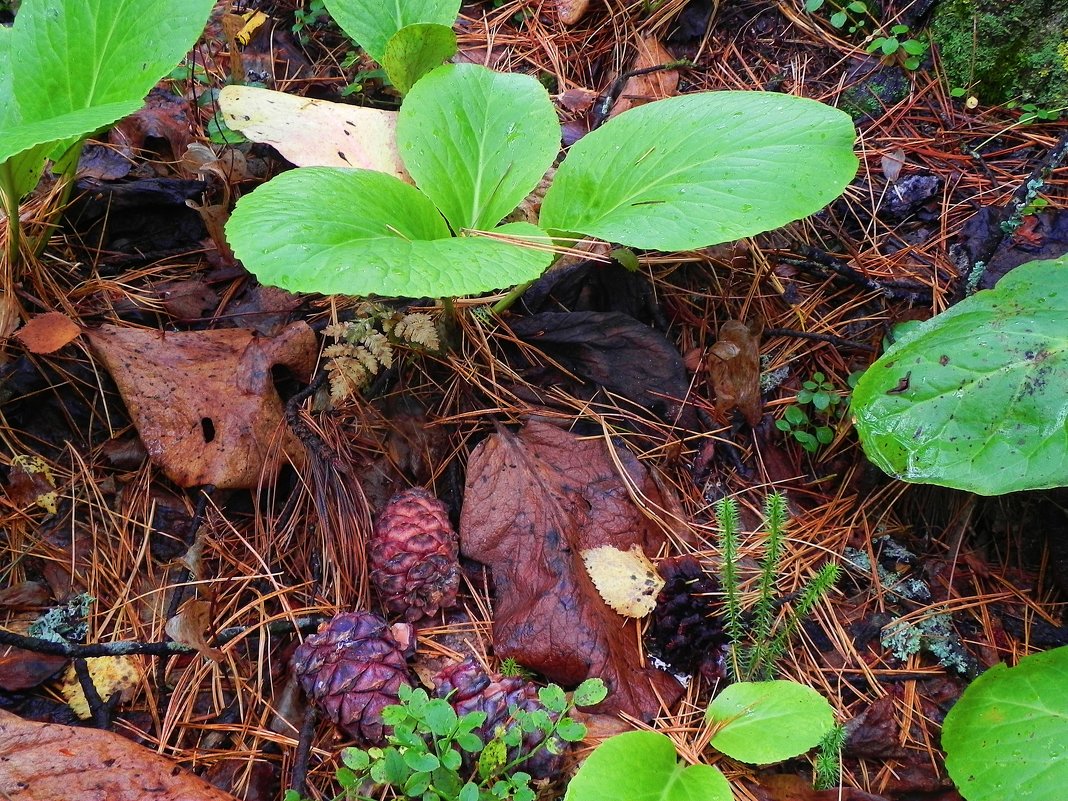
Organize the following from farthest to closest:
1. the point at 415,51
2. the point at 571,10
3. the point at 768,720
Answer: the point at 571,10 → the point at 415,51 → the point at 768,720

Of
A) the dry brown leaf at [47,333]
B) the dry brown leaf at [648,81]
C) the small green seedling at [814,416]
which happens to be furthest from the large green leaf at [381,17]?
the small green seedling at [814,416]

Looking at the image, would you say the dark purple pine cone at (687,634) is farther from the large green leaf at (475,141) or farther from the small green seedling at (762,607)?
the large green leaf at (475,141)

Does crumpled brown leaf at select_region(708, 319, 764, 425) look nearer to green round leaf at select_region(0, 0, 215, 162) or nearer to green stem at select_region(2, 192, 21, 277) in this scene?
green round leaf at select_region(0, 0, 215, 162)

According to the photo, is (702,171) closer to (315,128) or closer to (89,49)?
(315,128)

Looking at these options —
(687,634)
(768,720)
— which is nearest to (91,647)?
(687,634)

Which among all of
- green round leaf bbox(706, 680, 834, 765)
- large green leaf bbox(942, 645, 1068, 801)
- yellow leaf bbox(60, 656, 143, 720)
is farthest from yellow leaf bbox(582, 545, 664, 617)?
yellow leaf bbox(60, 656, 143, 720)

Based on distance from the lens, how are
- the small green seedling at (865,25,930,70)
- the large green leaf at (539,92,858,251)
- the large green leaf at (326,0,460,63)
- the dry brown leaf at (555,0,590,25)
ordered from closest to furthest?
the large green leaf at (539,92,858,251)
the large green leaf at (326,0,460,63)
the small green seedling at (865,25,930,70)
the dry brown leaf at (555,0,590,25)

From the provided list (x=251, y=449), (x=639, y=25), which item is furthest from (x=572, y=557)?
(x=639, y=25)
